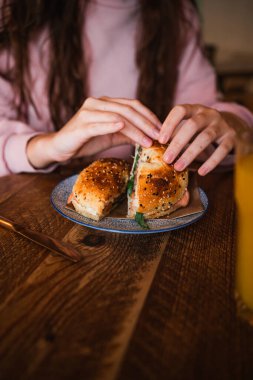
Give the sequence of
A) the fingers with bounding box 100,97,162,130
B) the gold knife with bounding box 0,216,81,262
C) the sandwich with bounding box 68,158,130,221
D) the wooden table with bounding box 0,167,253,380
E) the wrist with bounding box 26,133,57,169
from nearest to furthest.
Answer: the wooden table with bounding box 0,167,253,380 → the gold knife with bounding box 0,216,81,262 → the sandwich with bounding box 68,158,130,221 → the fingers with bounding box 100,97,162,130 → the wrist with bounding box 26,133,57,169

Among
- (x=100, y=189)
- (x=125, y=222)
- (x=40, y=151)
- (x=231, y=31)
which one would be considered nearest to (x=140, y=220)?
(x=125, y=222)

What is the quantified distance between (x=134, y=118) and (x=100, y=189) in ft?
0.69

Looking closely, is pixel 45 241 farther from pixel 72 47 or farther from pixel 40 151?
pixel 72 47

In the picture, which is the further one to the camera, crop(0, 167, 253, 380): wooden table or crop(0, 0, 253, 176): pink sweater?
crop(0, 0, 253, 176): pink sweater

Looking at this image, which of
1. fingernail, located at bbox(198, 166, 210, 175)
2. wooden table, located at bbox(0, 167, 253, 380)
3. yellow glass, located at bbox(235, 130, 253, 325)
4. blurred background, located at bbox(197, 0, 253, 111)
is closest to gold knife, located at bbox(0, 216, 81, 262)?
wooden table, located at bbox(0, 167, 253, 380)

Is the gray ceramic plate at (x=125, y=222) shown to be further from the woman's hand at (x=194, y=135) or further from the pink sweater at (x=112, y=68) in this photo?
the pink sweater at (x=112, y=68)

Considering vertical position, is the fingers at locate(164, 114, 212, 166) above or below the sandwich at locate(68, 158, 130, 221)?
above

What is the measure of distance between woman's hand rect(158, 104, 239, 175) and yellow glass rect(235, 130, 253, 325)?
36cm

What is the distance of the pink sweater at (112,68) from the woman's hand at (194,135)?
0.41 metres

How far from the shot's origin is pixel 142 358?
0.43 m

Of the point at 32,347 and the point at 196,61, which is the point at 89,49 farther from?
the point at 32,347

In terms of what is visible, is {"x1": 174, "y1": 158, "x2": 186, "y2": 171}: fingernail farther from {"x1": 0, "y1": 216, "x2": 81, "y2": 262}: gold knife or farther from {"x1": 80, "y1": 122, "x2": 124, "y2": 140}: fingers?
{"x1": 0, "y1": 216, "x2": 81, "y2": 262}: gold knife

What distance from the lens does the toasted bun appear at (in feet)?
2.66

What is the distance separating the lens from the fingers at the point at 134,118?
89cm
